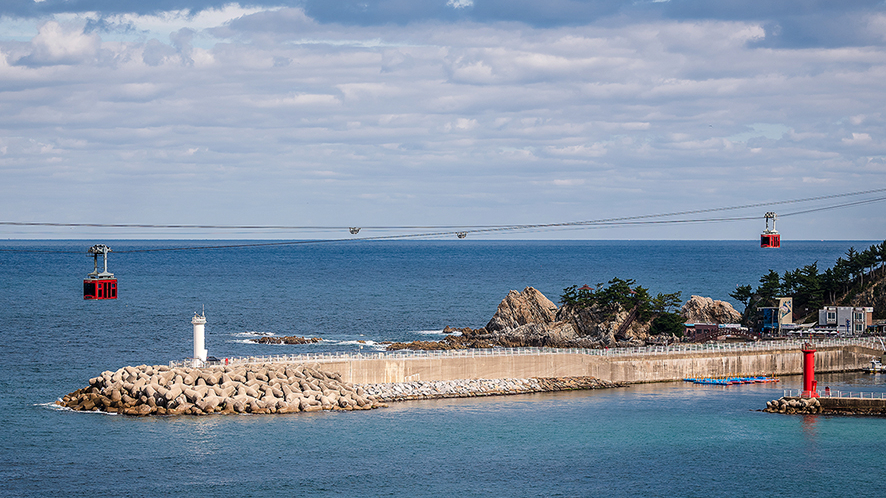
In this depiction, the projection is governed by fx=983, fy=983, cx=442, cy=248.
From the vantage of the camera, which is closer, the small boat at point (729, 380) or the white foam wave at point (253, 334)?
the small boat at point (729, 380)

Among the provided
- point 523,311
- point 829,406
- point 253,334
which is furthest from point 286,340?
point 829,406

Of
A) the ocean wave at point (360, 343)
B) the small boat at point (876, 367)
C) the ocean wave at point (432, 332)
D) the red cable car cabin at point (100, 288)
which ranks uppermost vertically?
the red cable car cabin at point (100, 288)

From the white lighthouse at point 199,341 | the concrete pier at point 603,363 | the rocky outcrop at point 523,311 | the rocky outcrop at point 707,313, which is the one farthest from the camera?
the rocky outcrop at point 707,313

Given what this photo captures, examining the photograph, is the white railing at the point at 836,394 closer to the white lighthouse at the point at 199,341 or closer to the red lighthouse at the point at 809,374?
the red lighthouse at the point at 809,374

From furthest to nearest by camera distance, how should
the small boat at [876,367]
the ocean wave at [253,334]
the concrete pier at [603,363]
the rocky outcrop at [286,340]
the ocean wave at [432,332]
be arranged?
the ocean wave at [432,332] → the ocean wave at [253,334] → the rocky outcrop at [286,340] → the small boat at [876,367] → the concrete pier at [603,363]

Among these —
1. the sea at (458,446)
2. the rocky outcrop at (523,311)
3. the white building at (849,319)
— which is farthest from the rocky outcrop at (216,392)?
the white building at (849,319)

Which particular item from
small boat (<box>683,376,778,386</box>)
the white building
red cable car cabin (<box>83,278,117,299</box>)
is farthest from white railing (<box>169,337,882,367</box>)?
red cable car cabin (<box>83,278,117,299</box>)

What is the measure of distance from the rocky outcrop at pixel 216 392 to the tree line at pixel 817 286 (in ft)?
171

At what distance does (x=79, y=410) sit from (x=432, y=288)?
124 meters

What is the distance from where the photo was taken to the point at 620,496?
143 feet

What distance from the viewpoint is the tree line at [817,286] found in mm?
98312

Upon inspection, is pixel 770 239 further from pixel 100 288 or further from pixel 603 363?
pixel 100 288

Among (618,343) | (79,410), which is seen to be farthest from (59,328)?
(618,343)

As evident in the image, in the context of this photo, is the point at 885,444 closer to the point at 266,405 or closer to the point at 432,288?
the point at 266,405
